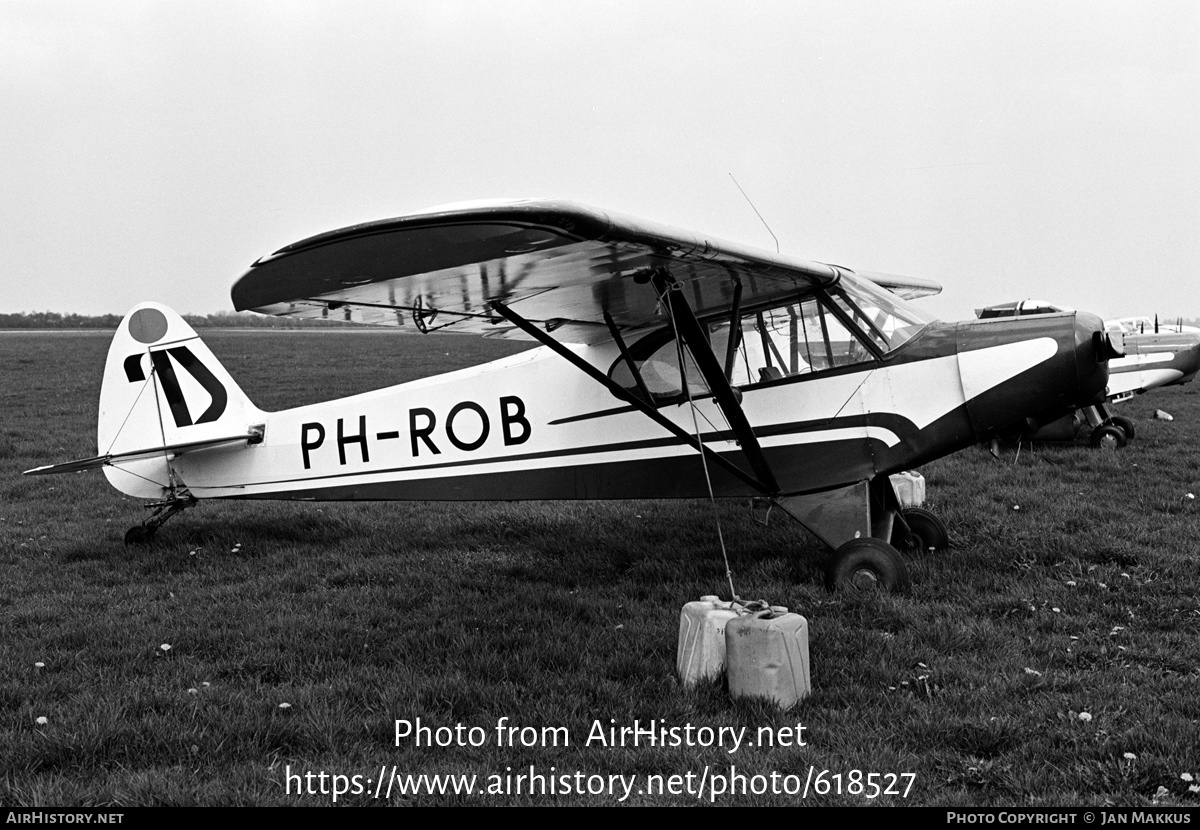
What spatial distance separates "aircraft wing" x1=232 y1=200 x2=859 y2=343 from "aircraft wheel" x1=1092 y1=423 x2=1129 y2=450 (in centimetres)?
719

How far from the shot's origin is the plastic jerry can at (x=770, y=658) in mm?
4336

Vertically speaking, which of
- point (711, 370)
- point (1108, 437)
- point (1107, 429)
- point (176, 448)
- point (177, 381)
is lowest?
point (1108, 437)

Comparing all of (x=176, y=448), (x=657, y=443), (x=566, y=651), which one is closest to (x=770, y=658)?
(x=566, y=651)

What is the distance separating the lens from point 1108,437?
12258 mm

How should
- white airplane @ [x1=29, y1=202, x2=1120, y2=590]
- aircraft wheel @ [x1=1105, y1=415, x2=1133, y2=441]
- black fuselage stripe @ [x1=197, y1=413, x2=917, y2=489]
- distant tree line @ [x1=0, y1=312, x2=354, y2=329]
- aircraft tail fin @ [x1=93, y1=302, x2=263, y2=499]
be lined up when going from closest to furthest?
white airplane @ [x1=29, y1=202, x2=1120, y2=590] → black fuselage stripe @ [x1=197, y1=413, x2=917, y2=489] → aircraft tail fin @ [x1=93, y1=302, x2=263, y2=499] → aircraft wheel @ [x1=1105, y1=415, x2=1133, y2=441] → distant tree line @ [x1=0, y1=312, x2=354, y2=329]

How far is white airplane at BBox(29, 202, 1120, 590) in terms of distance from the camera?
17.3ft

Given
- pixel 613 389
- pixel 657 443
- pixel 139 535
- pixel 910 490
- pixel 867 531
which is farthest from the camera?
pixel 910 490

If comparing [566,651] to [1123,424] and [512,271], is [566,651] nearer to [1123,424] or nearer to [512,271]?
A: [512,271]

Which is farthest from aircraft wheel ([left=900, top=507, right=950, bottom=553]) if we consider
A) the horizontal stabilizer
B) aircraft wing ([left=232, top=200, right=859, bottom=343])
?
the horizontal stabilizer

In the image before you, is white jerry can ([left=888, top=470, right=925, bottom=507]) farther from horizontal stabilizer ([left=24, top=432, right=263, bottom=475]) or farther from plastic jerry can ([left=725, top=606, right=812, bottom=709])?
horizontal stabilizer ([left=24, top=432, right=263, bottom=475])

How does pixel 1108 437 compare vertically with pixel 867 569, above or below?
below

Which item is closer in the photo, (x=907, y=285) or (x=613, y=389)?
(x=613, y=389)

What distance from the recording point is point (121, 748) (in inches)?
158

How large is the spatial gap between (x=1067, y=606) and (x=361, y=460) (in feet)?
17.7
